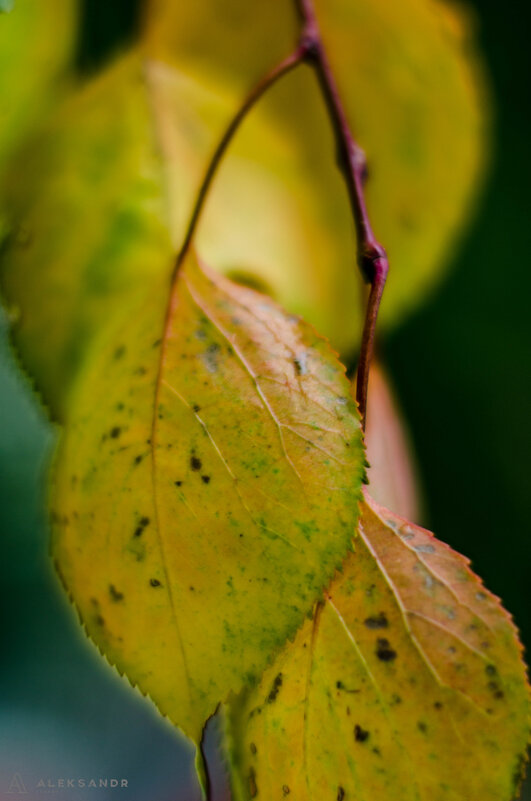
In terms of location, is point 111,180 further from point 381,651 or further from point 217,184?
point 381,651

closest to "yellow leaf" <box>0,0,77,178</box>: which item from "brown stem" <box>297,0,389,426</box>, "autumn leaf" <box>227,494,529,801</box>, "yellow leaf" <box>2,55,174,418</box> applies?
"yellow leaf" <box>2,55,174,418</box>

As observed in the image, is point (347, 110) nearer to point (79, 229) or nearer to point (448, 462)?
point (79, 229)

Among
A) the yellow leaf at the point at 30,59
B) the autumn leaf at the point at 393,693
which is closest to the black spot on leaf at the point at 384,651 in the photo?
the autumn leaf at the point at 393,693

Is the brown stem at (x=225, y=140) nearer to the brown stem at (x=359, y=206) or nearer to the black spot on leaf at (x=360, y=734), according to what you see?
the brown stem at (x=359, y=206)

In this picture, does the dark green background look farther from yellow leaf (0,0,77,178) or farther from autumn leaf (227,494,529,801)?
autumn leaf (227,494,529,801)

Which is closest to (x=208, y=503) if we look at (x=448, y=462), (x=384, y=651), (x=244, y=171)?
(x=384, y=651)
